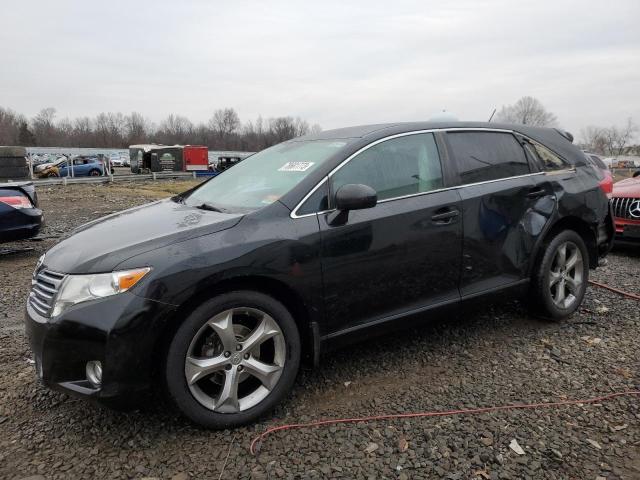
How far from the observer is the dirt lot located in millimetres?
2223

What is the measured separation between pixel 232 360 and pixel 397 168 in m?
1.63

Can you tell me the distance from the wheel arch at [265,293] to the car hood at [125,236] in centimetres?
31

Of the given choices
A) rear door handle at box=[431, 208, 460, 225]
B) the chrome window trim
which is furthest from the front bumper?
rear door handle at box=[431, 208, 460, 225]

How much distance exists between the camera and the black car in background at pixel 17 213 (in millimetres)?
5914

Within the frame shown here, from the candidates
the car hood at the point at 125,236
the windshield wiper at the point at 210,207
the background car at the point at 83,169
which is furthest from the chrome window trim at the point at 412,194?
the background car at the point at 83,169

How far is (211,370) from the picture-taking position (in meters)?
2.41

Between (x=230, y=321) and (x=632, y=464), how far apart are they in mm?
2047

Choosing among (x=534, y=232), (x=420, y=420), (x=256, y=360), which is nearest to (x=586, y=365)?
(x=534, y=232)

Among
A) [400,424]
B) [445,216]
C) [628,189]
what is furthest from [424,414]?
[628,189]

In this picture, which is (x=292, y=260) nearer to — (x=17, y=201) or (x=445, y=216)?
(x=445, y=216)

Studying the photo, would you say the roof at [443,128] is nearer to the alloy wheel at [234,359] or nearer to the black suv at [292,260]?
the black suv at [292,260]

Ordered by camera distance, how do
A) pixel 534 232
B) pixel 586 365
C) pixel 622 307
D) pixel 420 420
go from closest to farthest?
pixel 420 420, pixel 586 365, pixel 534 232, pixel 622 307

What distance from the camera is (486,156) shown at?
3564 mm

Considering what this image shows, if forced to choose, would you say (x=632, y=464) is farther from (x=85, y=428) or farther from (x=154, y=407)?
(x=85, y=428)
